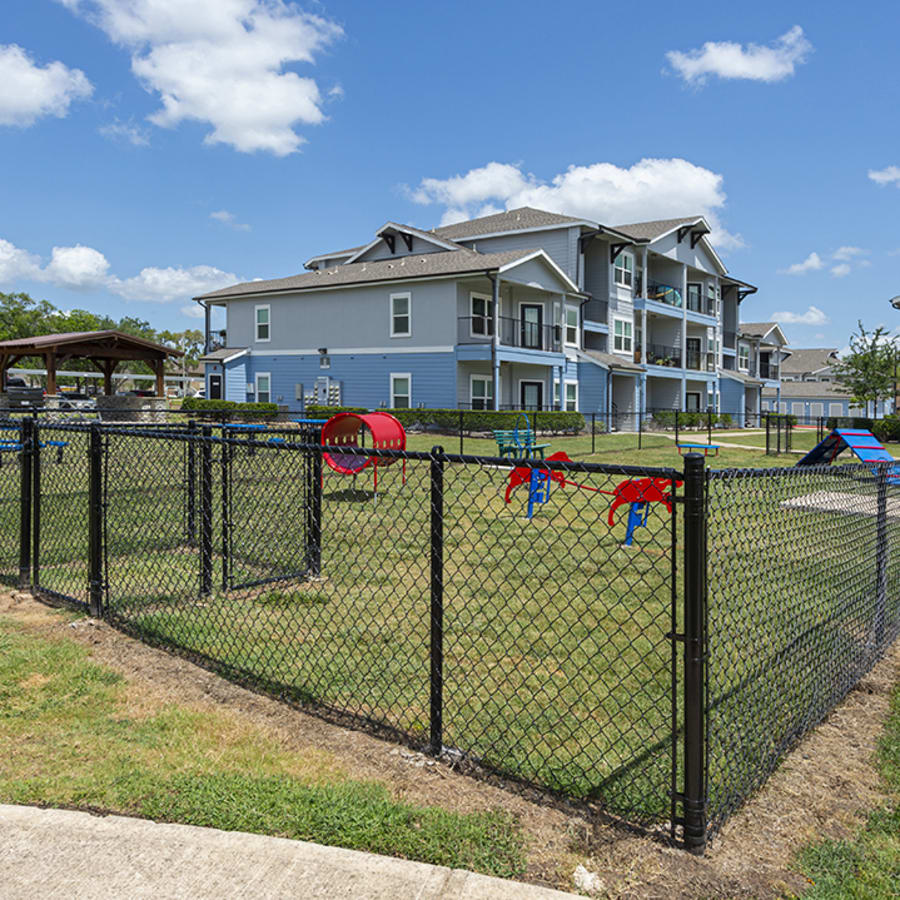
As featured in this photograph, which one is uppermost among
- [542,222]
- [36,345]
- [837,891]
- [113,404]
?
[542,222]

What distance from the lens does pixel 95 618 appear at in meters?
5.45

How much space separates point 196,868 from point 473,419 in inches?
968

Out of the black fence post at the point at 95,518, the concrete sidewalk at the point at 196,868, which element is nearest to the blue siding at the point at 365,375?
the black fence post at the point at 95,518

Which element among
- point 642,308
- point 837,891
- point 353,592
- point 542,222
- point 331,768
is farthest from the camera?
point 642,308

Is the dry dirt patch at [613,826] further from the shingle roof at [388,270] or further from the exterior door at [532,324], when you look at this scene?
the exterior door at [532,324]

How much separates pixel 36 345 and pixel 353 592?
24.5 meters

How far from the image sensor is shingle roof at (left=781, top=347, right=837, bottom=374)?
266 ft

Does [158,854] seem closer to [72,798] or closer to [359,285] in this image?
[72,798]

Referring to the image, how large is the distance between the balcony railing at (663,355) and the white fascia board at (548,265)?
8602mm

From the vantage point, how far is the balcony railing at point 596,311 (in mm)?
37062

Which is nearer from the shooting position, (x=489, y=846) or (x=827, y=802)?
(x=489, y=846)

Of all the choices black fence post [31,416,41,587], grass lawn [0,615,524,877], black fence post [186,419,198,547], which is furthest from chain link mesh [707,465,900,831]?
black fence post [31,416,41,587]

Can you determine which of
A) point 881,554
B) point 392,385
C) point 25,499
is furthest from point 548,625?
point 392,385

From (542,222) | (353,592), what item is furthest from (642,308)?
(353,592)
